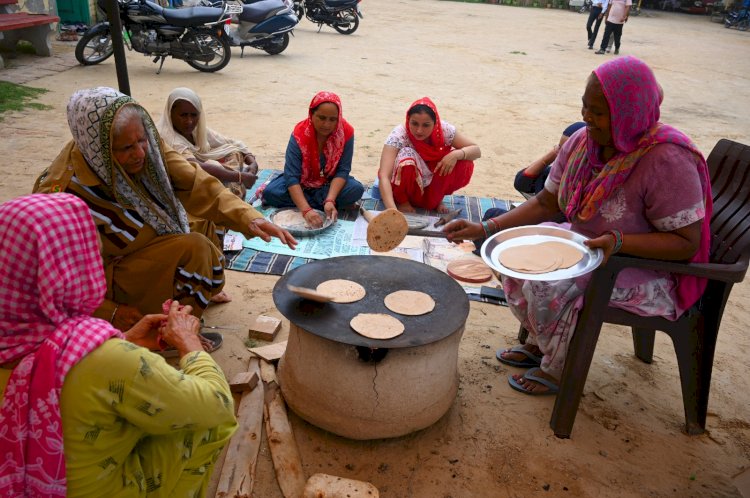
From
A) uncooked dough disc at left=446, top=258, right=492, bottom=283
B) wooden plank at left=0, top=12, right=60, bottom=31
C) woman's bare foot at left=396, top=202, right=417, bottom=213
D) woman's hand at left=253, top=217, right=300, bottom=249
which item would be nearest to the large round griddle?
woman's hand at left=253, top=217, right=300, bottom=249

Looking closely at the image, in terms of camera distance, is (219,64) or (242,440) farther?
(219,64)

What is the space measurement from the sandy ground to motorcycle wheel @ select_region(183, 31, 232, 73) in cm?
18

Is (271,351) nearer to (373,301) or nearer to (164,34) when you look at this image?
(373,301)

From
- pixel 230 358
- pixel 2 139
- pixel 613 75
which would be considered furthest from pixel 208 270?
pixel 2 139

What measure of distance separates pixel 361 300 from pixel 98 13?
429 inches

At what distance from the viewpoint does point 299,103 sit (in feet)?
24.4

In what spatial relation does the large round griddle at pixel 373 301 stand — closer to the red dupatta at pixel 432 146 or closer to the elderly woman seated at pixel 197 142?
the elderly woman seated at pixel 197 142

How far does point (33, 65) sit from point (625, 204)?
28.7 feet

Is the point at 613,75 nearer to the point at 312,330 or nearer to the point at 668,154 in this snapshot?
the point at 668,154

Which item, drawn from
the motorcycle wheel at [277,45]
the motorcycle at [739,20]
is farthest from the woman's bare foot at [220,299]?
the motorcycle at [739,20]

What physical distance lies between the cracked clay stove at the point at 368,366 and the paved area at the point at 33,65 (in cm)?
705

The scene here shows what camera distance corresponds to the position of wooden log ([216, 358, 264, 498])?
2.05 metres

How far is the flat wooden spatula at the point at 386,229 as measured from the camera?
287 centimetres

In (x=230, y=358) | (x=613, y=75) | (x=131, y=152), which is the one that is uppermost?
(x=613, y=75)
